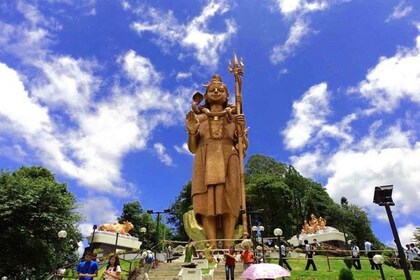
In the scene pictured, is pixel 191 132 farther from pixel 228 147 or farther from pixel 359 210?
pixel 359 210

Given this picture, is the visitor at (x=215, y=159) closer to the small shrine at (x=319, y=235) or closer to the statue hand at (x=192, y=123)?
the statue hand at (x=192, y=123)

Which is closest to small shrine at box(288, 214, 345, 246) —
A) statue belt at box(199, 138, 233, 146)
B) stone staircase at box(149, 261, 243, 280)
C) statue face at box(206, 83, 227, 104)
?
statue belt at box(199, 138, 233, 146)

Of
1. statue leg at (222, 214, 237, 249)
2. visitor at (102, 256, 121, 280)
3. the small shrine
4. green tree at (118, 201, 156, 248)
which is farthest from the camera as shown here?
green tree at (118, 201, 156, 248)

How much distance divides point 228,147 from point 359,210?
3585 centimetres

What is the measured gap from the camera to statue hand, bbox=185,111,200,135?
68.9 ft

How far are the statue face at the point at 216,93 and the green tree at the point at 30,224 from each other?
12058 mm

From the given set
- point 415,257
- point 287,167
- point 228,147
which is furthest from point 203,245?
point 287,167

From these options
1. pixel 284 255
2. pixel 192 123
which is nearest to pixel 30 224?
pixel 192 123

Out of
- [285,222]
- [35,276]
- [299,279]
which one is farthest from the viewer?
[285,222]

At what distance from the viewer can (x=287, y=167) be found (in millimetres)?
53344

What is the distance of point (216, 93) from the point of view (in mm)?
21688

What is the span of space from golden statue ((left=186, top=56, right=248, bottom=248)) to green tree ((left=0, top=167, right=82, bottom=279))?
Answer: 9679 millimetres

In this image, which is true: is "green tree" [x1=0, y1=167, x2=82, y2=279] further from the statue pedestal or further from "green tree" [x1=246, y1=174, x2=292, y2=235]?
"green tree" [x1=246, y1=174, x2=292, y2=235]

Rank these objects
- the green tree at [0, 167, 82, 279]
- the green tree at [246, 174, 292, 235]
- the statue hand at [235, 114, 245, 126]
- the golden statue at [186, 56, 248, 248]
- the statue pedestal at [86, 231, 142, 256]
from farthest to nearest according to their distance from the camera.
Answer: the green tree at [246, 174, 292, 235] < the statue pedestal at [86, 231, 142, 256] < the green tree at [0, 167, 82, 279] < the statue hand at [235, 114, 245, 126] < the golden statue at [186, 56, 248, 248]
